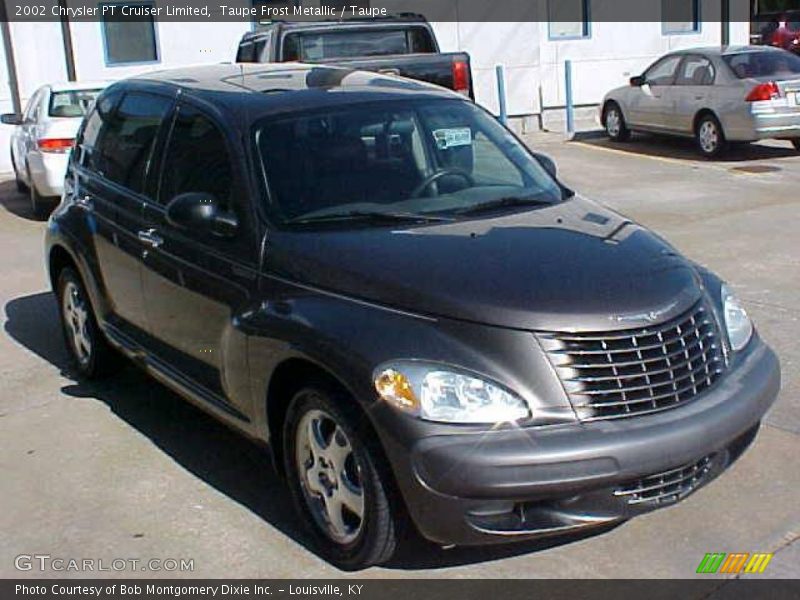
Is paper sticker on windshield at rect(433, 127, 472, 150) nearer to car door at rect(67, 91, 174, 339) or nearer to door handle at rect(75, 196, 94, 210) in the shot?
car door at rect(67, 91, 174, 339)

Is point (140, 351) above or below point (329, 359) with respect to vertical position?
below

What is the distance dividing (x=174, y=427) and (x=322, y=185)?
1.68 metres

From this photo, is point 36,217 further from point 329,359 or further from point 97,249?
point 329,359

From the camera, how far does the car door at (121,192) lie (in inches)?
208

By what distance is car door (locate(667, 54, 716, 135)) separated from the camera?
48.9ft

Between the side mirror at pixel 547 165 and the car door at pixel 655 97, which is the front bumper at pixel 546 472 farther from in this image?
the car door at pixel 655 97

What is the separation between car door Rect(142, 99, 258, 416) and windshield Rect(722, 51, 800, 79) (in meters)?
11.2

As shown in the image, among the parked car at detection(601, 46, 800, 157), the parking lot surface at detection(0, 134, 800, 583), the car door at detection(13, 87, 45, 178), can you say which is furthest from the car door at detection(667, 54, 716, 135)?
the car door at detection(13, 87, 45, 178)

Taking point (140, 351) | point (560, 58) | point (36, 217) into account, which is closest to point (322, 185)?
point (140, 351)

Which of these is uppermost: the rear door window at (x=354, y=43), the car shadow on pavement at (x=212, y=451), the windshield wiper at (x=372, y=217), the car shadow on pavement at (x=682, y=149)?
the rear door window at (x=354, y=43)

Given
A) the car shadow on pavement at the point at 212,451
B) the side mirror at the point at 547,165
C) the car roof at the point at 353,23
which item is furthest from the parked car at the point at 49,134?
the side mirror at the point at 547,165

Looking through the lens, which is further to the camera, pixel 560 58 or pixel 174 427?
pixel 560 58

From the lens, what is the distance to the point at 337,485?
3.87 m

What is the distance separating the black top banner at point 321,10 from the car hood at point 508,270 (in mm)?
10500
